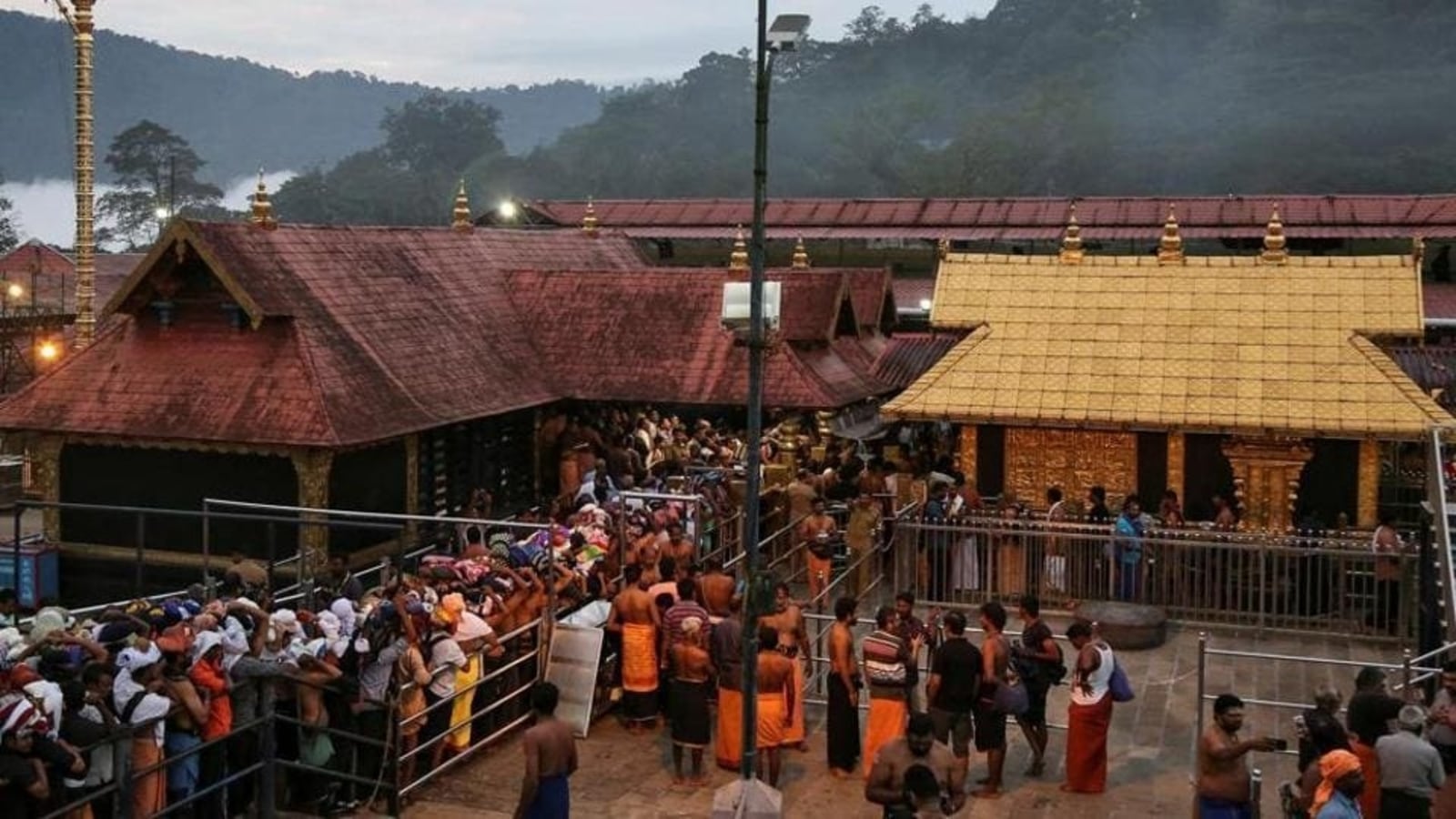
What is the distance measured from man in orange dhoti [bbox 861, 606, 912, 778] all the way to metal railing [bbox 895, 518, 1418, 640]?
5604 mm

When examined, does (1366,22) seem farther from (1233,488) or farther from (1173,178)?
(1233,488)

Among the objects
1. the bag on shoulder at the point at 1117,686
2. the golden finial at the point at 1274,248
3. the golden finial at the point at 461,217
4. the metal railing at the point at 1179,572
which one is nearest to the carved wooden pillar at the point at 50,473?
the golden finial at the point at 461,217

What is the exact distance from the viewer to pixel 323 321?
66.2 ft

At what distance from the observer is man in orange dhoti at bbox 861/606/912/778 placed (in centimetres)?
1156

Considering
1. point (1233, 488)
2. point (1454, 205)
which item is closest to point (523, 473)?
point (1233, 488)

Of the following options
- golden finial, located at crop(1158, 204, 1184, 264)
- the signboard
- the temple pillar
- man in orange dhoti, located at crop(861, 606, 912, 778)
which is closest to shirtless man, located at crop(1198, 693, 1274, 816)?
man in orange dhoti, located at crop(861, 606, 912, 778)

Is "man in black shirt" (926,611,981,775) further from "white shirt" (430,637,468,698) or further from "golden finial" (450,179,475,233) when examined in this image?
"golden finial" (450,179,475,233)

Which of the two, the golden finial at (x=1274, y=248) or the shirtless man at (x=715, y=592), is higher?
the golden finial at (x=1274, y=248)

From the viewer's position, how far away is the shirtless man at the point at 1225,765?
973 cm

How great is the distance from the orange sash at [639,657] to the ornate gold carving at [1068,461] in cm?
773

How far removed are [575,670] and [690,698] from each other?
5.26ft

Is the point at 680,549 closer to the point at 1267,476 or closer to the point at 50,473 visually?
the point at 1267,476

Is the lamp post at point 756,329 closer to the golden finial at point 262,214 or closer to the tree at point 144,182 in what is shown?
the golden finial at point 262,214

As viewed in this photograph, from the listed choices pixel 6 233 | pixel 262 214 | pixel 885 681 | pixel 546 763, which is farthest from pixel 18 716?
pixel 6 233
